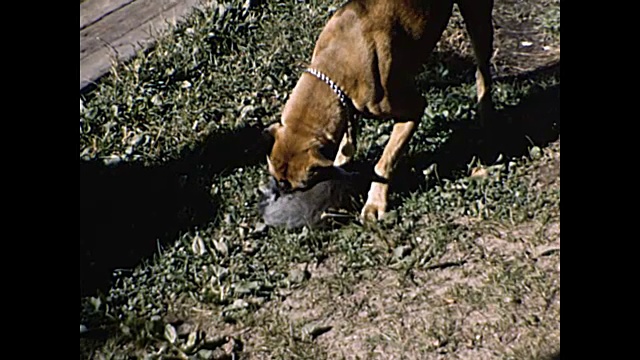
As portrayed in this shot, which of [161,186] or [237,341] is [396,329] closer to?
[237,341]

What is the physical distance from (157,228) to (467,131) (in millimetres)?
2106

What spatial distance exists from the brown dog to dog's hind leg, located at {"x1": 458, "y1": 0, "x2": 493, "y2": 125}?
1.14 feet

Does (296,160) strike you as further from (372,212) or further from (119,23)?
(119,23)

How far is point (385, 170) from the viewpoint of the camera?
5422mm

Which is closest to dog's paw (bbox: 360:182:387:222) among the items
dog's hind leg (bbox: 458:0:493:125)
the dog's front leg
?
the dog's front leg

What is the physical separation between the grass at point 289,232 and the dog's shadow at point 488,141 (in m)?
0.01

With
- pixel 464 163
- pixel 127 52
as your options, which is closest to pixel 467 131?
pixel 464 163

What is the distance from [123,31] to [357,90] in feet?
9.38

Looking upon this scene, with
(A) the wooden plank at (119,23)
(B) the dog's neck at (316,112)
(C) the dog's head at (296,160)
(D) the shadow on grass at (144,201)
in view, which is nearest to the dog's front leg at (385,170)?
(B) the dog's neck at (316,112)

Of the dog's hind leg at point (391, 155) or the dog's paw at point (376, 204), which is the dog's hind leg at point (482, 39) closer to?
the dog's hind leg at point (391, 155)

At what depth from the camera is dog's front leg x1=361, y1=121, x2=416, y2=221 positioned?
5.38 m

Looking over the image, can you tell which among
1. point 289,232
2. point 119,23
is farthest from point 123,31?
point 289,232

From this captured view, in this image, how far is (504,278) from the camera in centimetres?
473

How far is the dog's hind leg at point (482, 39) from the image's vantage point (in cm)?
582
